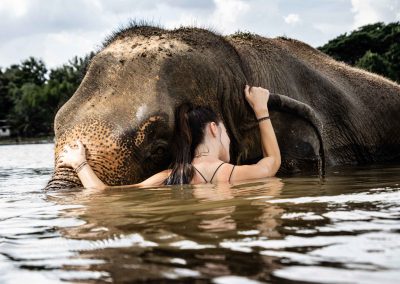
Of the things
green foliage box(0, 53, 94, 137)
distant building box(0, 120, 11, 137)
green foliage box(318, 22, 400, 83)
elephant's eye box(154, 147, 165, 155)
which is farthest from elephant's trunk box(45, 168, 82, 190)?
distant building box(0, 120, 11, 137)

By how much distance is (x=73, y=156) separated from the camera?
18.4 feet

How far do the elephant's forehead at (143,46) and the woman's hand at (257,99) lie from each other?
2.48 ft

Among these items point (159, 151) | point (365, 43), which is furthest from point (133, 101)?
point (365, 43)

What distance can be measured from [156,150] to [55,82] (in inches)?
3145

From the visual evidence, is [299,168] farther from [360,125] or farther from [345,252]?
[345,252]

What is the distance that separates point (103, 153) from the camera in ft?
18.4

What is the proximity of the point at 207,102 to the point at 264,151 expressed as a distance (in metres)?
0.91

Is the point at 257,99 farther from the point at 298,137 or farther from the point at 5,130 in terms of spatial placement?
the point at 5,130

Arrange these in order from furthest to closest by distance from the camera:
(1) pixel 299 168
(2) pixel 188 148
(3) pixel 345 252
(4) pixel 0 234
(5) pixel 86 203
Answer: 1. (1) pixel 299 168
2. (2) pixel 188 148
3. (5) pixel 86 203
4. (4) pixel 0 234
5. (3) pixel 345 252

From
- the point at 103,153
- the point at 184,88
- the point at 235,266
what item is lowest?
the point at 235,266

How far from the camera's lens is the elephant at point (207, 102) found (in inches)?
224

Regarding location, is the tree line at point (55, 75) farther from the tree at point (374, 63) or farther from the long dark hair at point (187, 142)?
the long dark hair at point (187, 142)

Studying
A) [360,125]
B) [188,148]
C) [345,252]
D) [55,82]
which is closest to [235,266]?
[345,252]

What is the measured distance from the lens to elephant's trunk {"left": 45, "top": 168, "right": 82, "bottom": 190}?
561 centimetres
